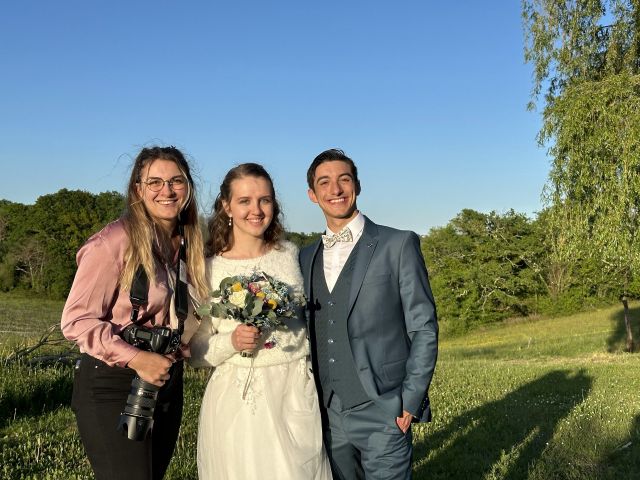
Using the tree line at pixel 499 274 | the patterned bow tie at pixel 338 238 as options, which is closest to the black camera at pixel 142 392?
the patterned bow tie at pixel 338 238

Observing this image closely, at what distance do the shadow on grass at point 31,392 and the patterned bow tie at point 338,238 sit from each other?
460 centimetres

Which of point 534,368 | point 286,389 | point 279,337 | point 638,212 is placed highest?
point 638,212

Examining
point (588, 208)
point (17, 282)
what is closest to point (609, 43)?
point (588, 208)

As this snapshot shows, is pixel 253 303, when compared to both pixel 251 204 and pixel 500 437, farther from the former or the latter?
pixel 500 437

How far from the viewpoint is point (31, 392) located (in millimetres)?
7602

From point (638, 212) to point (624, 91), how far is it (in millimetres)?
2832

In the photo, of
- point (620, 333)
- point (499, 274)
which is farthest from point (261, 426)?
point (499, 274)

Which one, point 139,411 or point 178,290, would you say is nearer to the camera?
point 139,411

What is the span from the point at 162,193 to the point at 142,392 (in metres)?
1.07

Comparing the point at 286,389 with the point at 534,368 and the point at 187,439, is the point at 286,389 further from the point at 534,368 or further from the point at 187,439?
the point at 534,368

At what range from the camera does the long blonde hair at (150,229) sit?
3107mm

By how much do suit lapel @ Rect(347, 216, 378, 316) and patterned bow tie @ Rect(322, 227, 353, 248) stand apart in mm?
98

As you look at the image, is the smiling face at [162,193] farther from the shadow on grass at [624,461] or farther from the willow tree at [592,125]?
the willow tree at [592,125]

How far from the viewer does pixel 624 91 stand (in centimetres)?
1427
